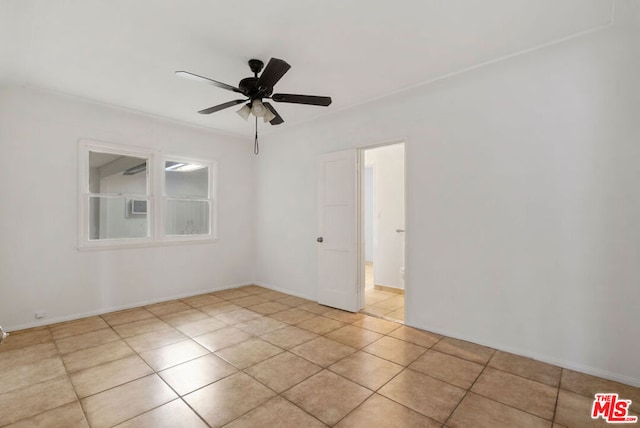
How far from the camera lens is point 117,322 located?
360cm

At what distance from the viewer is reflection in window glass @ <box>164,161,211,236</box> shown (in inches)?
183

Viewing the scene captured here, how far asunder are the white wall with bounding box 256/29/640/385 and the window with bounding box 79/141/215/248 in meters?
3.06

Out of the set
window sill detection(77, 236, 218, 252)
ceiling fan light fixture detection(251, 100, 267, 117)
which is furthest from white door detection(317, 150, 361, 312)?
window sill detection(77, 236, 218, 252)

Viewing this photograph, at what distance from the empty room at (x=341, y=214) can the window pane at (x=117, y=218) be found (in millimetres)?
28

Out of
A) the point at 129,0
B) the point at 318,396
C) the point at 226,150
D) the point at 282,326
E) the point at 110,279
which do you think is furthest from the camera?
the point at 226,150

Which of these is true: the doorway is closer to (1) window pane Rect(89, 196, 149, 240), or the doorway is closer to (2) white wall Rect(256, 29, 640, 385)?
(2) white wall Rect(256, 29, 640, 385)

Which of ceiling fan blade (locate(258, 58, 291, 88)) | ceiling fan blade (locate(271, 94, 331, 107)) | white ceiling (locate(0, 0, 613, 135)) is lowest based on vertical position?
ceiling fan blade (locate(271, 94, 331, 107))

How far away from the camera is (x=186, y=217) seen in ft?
15.9

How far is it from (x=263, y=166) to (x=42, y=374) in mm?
3914

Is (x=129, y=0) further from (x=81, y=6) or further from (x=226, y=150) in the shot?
(x=226, y=150)

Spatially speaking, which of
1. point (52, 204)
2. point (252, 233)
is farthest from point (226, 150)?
point (52, 204)

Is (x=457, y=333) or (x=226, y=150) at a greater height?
(x=226, y=150)

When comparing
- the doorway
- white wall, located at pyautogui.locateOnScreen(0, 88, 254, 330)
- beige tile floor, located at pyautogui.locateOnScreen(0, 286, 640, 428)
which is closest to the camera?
beige tile floor, located at pyautogui.locateOnScreen(0, 286, 640, 428)

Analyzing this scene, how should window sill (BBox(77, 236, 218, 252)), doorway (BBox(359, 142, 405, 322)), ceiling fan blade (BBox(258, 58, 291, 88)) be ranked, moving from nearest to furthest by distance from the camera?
ceiling fan blade (BBox(258, 58, 291, 88)) < window sill (BBox(77, 236, 218, 252)) < doorway (BBox(359, 142, 405, 322))
